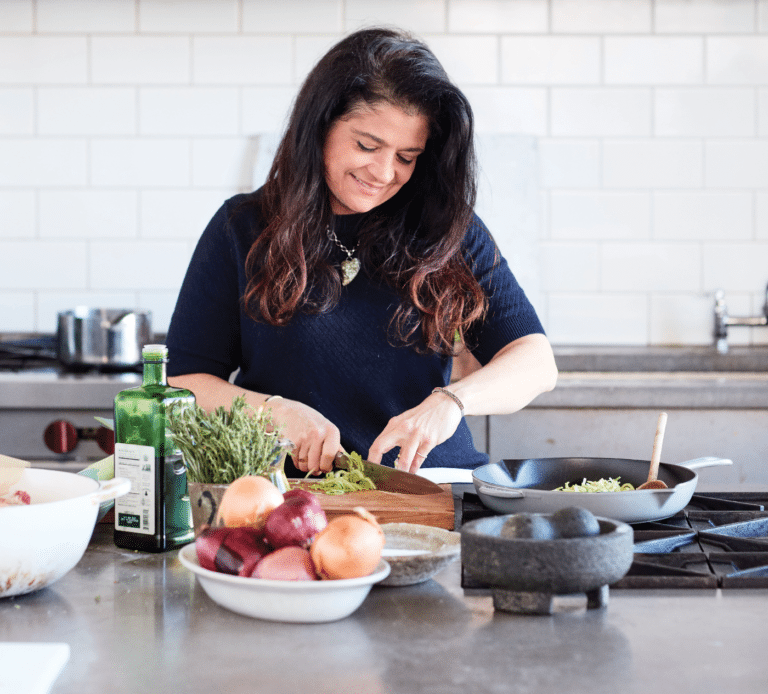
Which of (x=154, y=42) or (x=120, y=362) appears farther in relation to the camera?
(x=154, y=42)

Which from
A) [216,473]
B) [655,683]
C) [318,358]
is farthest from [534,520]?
[318,358]

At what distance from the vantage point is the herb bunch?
0.92 meters

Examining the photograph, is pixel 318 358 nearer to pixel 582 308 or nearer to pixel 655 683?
pixel 655 683

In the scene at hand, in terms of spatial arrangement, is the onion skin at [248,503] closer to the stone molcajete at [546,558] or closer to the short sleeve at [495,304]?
the stone molcajete at [546,558]

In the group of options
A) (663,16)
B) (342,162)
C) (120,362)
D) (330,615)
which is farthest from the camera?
(663,16)

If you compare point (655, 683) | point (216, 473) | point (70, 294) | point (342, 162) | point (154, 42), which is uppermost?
point (154, 42)

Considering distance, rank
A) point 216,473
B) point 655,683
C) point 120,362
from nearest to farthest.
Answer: point 655,683 < point 216,473 < point 120,362

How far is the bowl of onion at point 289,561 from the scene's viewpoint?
2.39 feet

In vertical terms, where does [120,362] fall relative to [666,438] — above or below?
above

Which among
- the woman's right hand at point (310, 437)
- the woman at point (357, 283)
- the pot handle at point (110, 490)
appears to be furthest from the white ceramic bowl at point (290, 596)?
the woman at point (357, 283)

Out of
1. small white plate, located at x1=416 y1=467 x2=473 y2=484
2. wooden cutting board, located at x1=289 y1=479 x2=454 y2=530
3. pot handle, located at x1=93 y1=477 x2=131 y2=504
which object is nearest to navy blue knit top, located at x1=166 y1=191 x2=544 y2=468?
small white plate, located at x1=416 y1=467 x2=473 y2=484

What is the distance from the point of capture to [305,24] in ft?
8.34

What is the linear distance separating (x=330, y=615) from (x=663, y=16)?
228cm

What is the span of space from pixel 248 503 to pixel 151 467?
0.19 m
